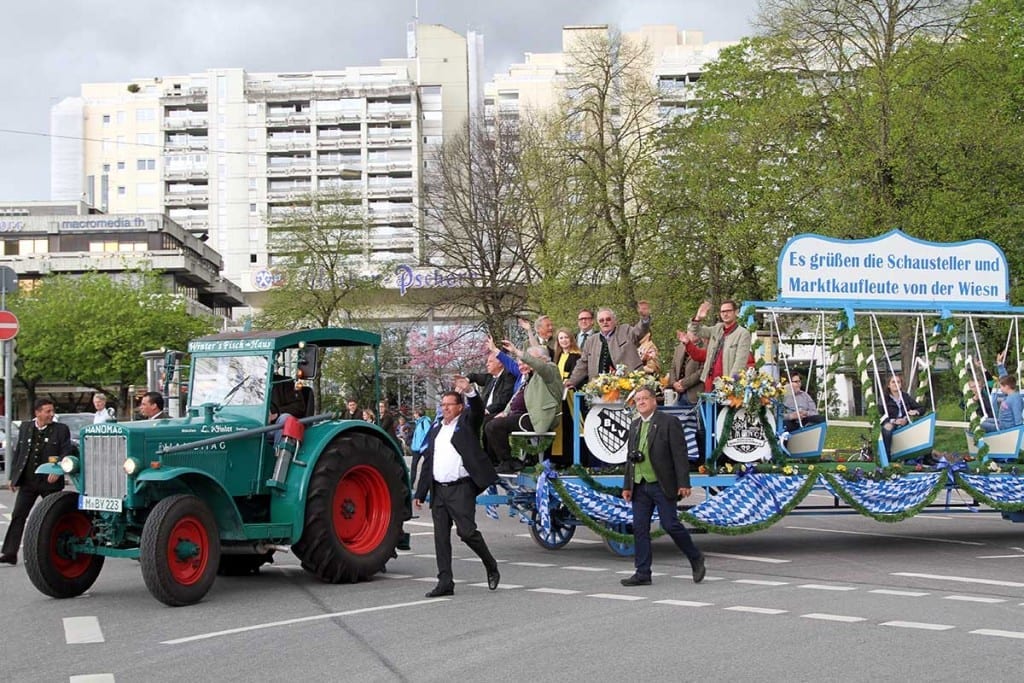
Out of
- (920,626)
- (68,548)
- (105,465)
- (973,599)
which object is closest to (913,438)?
(973,599)

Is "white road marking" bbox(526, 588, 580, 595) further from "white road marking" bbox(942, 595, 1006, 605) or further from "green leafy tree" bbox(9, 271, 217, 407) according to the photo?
"green leafy tree" bbox(9, 271, 217, 407)

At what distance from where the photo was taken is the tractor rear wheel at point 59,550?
11.7 meters

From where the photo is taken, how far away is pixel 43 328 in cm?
6944

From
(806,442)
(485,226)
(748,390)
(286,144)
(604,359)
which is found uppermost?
(286,144)

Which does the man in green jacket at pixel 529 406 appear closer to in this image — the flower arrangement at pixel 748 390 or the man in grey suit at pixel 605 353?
the man in grey suit at pixel 605 353

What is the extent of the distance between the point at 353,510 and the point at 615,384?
3167 millimetres

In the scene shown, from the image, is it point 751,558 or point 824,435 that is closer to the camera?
point 751,558

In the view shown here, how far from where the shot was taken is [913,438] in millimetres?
15203

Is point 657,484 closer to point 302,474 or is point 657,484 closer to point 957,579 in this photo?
point 957,579

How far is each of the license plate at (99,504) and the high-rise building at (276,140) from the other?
102m

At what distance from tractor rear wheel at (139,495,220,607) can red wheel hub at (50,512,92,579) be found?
1.00m

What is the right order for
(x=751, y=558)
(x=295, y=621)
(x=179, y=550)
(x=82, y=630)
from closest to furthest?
(x=82, y=630) < (x=295, y=621) < (x=179, y=550) < (x=751, y=558)

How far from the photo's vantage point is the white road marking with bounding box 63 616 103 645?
31.6 ft

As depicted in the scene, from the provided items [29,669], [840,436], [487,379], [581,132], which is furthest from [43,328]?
[29,669]
